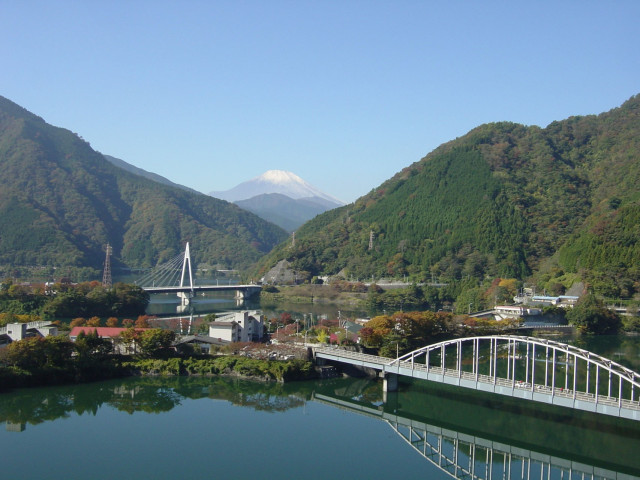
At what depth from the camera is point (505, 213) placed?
171 ft

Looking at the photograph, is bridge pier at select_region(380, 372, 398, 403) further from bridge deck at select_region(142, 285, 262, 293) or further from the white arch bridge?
bridge deck at select_region(142, 285, 262, 293)

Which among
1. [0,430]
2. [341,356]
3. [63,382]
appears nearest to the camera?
[0,430]

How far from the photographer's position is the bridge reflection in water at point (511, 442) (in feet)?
42.7

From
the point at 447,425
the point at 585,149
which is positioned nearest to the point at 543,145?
the point at 585,149

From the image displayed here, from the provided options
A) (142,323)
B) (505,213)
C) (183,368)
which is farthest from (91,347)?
(505,213)

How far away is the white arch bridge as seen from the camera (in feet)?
44.4

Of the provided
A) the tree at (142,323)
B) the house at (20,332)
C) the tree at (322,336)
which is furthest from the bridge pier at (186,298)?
the tree at (322,336)

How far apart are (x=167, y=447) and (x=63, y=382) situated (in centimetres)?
614

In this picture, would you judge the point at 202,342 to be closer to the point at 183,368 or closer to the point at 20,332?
the point at 183,368

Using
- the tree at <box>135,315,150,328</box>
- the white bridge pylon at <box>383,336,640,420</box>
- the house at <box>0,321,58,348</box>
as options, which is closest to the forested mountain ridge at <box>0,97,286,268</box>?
the tree at <box>135,315,150,328</box>

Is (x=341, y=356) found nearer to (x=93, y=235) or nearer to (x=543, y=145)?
(x=543, y=145)

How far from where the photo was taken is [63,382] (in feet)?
60.1

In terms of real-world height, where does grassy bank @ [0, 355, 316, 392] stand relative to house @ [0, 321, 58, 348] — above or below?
below

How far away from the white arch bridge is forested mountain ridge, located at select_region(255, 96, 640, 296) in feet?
50.6
